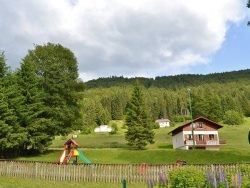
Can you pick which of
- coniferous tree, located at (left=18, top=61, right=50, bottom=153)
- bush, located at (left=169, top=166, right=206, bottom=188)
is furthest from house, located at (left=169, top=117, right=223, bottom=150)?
bush, located at (left=169, top=166, right=206, bottom=188)

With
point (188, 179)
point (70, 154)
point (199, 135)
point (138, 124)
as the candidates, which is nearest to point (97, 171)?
point (70, 154)

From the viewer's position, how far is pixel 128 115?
62.0 meters

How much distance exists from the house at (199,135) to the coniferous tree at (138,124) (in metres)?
8.05

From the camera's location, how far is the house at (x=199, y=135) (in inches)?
2490

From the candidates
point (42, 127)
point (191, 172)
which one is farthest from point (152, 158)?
point (191, 172)

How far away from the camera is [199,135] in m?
65.0

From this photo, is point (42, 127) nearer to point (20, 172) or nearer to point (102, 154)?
point (102, 154)

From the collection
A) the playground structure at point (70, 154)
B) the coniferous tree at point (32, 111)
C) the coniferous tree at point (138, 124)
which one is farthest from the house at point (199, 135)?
the playground structure at point (70, 154)

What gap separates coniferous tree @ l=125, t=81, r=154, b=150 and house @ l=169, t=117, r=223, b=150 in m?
8.05

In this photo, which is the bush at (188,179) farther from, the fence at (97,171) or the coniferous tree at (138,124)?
the coniferous tree at (138,124)

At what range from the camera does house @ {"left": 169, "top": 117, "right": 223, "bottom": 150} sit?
63.2 metres

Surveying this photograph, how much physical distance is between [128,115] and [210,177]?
51.6 metres

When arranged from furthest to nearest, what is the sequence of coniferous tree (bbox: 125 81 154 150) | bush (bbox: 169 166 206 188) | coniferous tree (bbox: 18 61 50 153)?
1. coniferous tree (bbox: 125 81 154 150)
2. coniferous tree (bbox: 18 61 50 153)
3. bush (bbox: 169 166 206 188)

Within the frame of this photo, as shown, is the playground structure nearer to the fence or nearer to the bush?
the fence
